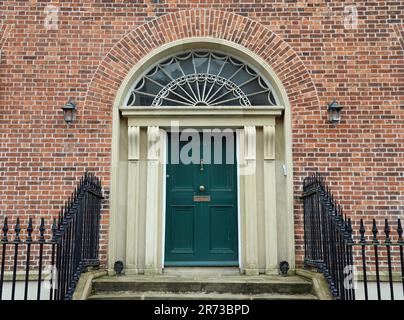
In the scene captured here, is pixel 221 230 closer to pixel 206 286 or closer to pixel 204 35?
pixel 206 286

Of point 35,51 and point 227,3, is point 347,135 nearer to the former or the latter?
point 227,3

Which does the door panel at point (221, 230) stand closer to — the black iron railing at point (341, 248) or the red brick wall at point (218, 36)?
the red brick wall at point (218, 36)

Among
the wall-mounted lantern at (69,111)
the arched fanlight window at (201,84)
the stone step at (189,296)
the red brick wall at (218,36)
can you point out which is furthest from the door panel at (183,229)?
the wall-mounted lantern at (69,111)

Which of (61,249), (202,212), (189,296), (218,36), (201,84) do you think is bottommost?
(189,296)

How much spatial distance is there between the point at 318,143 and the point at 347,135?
0.46 metres

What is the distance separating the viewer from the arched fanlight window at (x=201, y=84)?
7.24m

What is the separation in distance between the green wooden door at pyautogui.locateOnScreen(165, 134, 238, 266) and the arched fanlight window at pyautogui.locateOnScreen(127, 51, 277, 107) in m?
0.69

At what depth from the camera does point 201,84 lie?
288 inches

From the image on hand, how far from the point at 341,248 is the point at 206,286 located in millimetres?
1754

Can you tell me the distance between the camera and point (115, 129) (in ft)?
23.0

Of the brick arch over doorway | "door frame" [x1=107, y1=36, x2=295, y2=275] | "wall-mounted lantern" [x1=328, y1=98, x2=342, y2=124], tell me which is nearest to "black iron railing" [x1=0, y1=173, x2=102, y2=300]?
"door frame" [x1=107, y1=36, x2=295, y2=275]

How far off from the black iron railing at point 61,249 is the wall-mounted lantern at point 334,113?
3.63 metres

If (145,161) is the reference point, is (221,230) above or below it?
below

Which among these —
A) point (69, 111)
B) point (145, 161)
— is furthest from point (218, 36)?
point (69, 111)
